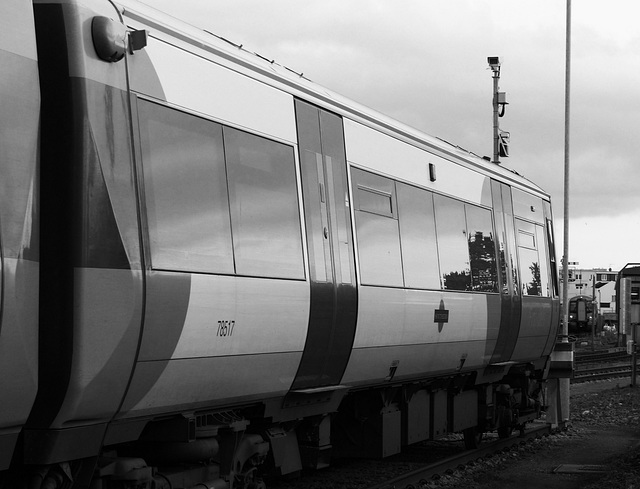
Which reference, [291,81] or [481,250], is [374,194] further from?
[481,250]

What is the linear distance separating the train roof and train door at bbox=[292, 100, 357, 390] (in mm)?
179

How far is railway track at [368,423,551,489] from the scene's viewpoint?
36.1 feet

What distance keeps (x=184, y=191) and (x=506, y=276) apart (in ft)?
24.4

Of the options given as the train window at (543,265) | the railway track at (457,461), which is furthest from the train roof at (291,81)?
the railway track at (457,461)

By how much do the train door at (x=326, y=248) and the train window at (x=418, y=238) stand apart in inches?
51.7

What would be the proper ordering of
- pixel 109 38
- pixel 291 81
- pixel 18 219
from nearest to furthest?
1. pixel 18 219
2. pixel 109 38
3. pixel 291 81

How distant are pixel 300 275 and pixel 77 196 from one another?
2.62 meters

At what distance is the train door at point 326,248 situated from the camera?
324 inches

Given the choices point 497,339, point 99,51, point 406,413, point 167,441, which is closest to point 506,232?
point 497,339

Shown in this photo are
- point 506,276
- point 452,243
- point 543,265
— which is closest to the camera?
point 452,243

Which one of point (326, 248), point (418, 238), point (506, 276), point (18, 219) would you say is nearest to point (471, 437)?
point (506, 276)

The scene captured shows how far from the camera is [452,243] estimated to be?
37.8 ft

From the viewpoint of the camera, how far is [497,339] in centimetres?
1302

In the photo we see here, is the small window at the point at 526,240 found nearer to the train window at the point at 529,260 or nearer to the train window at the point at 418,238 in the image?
the train window at the point at 529,260
